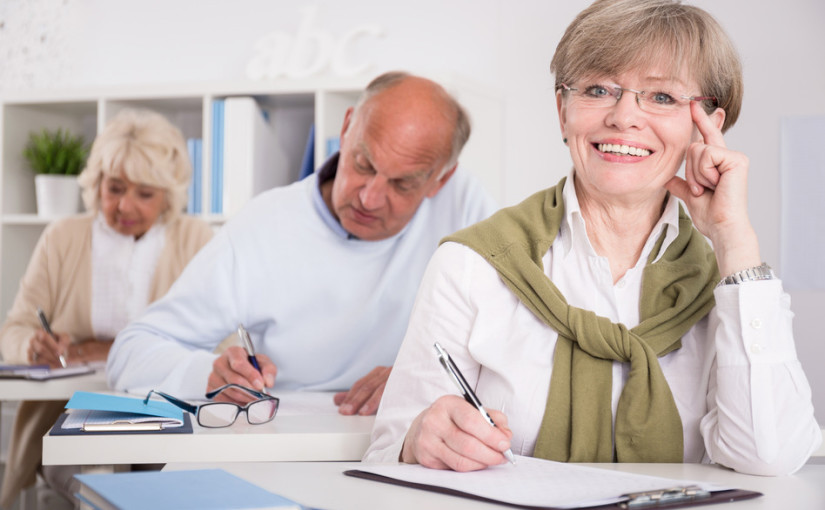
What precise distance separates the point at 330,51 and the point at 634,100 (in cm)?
239

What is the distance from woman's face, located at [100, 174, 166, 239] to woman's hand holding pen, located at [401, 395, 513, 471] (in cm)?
258

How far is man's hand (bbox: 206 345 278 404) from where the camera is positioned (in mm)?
1718

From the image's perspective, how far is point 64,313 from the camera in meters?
3.43

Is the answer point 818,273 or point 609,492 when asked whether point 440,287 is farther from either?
point 818,273

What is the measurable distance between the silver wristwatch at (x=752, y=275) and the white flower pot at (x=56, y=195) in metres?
3.31

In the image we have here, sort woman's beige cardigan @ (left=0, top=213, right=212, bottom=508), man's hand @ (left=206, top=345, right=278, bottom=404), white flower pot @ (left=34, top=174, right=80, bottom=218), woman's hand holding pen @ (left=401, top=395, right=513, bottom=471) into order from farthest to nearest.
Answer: white flower pot @ (left=34, top=174, right=80, bottom=218) < woman's beige cardigan @ (left=0, top=213, right=212, bottom=508) < man's hand @ (left=206, top=345, right=278, bottom=404) < woman's hand holding pen @ (left=401, top=395, right=513, bottom=471)

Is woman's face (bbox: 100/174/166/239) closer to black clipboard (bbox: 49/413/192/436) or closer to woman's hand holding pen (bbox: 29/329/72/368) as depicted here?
woman's hand holding pen (bbox: 29/329/72/368)

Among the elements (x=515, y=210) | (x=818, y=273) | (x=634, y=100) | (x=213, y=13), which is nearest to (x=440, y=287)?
(x=515, y=210)

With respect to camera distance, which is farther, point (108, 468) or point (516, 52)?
point (516, 52)

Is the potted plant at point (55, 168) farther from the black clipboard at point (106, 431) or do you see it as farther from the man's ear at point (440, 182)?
the black clipboard at point (106, 431)

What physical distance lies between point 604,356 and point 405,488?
47cm

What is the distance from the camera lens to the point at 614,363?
1.37 meters

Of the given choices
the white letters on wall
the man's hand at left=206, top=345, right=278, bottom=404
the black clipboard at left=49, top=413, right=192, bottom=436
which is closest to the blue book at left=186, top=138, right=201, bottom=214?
the white letters on wall

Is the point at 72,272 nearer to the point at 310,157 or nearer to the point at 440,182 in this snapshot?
the point at 310,157
